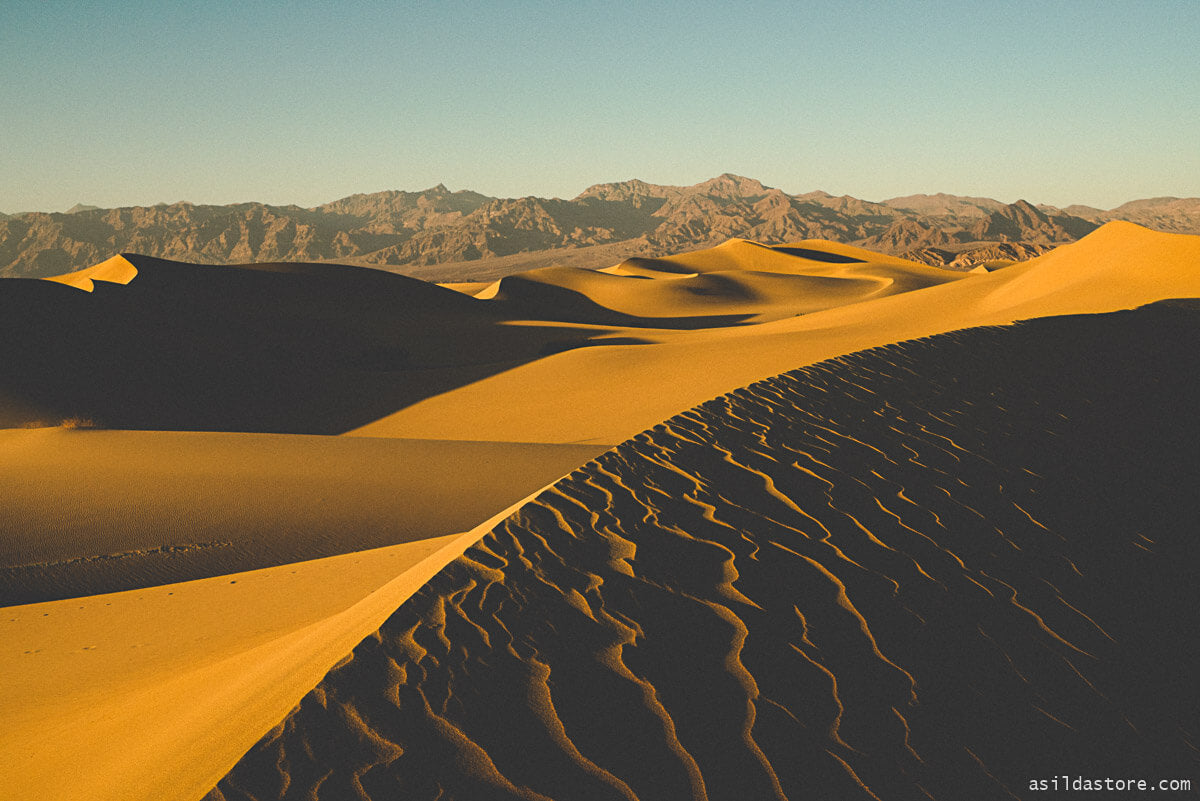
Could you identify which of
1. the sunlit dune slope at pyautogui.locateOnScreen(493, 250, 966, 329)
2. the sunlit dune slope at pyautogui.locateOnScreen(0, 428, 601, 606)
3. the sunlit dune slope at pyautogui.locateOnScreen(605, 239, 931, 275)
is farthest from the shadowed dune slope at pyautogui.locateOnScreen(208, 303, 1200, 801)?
the sunlit dune slope at pyautogui.locateOnScreen(605, 239, 931, 275)

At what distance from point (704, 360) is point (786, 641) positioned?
15.8 metres

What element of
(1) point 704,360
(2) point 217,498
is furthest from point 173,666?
(1) point 704,360

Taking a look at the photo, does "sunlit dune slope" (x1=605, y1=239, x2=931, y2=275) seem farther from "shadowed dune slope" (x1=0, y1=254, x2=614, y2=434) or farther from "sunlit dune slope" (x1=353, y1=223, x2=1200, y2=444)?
"sunlit dune slope" (x1=353, y1=223, x2=1200, y2=444)

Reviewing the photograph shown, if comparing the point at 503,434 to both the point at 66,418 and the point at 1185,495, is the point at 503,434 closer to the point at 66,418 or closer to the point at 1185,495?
the point at 66,418

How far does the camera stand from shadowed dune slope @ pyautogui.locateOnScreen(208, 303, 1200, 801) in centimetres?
283

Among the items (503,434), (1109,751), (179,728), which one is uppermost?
(1109,751)

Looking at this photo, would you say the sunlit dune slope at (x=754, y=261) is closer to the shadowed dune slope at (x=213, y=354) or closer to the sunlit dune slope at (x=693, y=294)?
the sunlit dune slope at (x=693, y=294)

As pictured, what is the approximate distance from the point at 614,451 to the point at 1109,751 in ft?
13.3

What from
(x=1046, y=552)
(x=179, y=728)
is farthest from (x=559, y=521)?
(x=1046, y=552)

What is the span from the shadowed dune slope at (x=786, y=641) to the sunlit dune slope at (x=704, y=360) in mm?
8714

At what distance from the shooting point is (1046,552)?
474 centimetres

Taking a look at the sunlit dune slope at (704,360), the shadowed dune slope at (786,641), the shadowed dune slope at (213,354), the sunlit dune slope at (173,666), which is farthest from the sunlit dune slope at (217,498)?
the shadowed dune slope at (213,354)

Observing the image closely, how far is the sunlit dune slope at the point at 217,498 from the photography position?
7895mm

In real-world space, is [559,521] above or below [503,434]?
above
